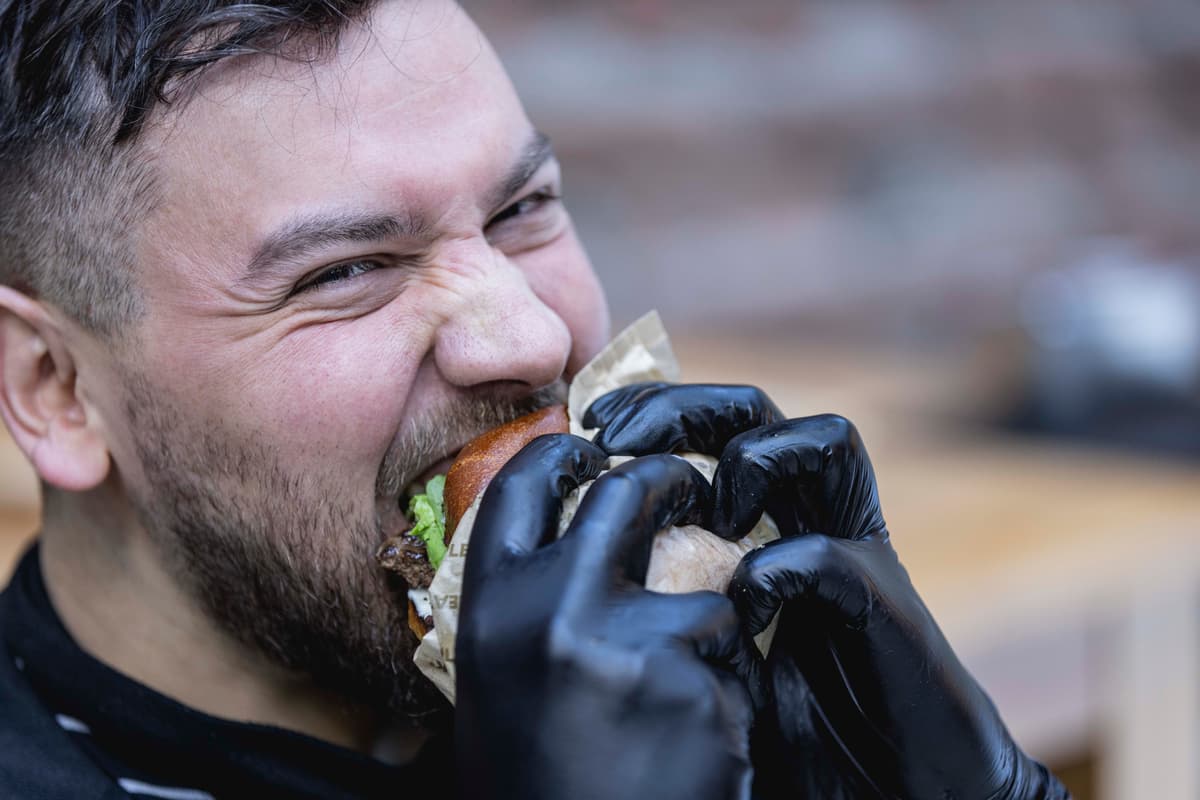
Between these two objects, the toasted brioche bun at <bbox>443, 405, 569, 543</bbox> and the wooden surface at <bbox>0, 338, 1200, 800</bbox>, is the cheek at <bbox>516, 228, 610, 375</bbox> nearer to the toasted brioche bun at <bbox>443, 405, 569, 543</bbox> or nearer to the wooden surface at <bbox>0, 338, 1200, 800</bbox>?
the toasted brioche bun at <bbox>443, 405, 569, 543</bbox>

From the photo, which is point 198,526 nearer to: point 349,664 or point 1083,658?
point 349,664

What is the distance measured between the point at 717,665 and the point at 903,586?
361mm

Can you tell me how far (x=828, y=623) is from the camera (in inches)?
59.9

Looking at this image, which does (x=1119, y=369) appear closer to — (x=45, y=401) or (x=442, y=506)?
(x=442, y=506)

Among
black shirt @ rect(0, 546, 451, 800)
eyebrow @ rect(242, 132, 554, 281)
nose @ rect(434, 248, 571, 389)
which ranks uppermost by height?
eyebrow @ rect(242, 132, 554, 281)

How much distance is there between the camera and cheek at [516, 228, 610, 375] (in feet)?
6.08

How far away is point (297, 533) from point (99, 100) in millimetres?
649

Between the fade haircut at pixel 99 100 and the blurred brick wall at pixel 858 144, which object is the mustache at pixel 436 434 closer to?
the fade haircut at pixel 99 100

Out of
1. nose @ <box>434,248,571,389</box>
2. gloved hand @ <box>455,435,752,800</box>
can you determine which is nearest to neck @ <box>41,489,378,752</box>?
nose @ <box>434,248,571,389</box>

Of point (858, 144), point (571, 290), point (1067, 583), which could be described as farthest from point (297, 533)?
point (858, 144)

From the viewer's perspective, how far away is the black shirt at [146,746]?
1.70m

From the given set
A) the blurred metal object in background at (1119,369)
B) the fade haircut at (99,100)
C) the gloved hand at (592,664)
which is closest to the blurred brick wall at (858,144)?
the blurred metal object in background at (1119,369)

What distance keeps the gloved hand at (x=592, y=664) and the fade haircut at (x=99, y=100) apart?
72 centimetres

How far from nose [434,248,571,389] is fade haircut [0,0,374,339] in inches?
15.4
